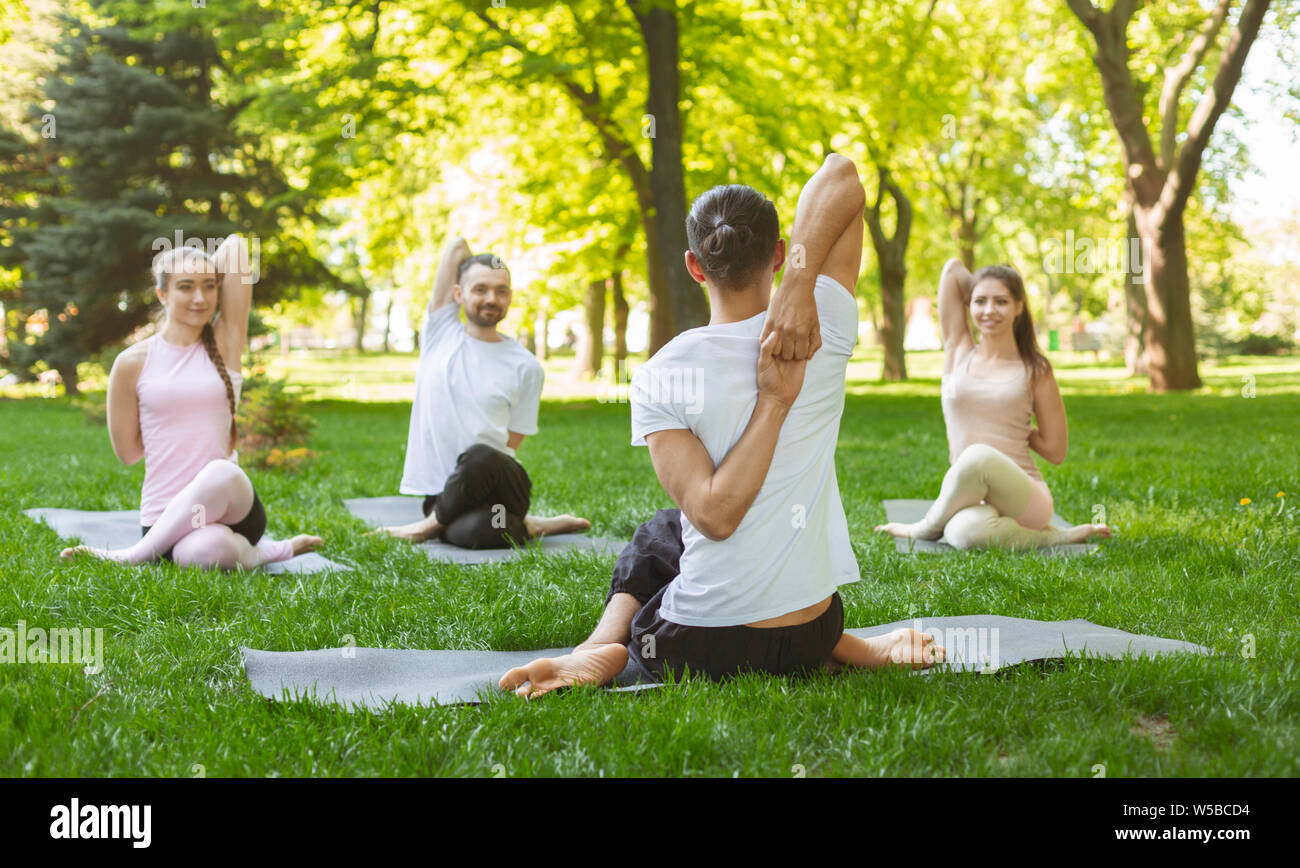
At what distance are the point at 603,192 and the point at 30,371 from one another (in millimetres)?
11916

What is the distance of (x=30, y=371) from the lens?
65.1ft

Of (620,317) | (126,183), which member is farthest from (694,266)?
(620,317)

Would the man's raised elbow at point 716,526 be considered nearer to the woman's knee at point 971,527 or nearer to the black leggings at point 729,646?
the black leggings at point 729,646

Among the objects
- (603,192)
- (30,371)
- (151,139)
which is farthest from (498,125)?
(30,371)

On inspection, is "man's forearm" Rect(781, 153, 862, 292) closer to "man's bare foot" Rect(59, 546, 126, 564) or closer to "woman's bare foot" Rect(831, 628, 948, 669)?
"woman's bare foot" Rect(831, 628, 948, 669)

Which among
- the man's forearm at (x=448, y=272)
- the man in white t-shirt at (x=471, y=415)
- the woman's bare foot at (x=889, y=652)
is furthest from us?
the man's forearm at (x=448, y=272)

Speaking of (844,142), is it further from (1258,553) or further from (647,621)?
(647,621)

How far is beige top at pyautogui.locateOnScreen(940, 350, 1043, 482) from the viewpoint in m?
5.79

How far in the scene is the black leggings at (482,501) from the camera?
5.84 metres

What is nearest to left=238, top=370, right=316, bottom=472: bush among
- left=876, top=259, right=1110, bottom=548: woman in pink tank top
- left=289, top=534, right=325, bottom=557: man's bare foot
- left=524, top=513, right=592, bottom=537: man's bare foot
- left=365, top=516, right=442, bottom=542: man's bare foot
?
left=365, top=516, right=442, bottom=542: man's bare foot

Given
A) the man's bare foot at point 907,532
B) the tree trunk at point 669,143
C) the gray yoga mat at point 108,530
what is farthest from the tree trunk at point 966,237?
the gray yoga mat at point 108,530

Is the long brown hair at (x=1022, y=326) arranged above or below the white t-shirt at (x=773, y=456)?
above

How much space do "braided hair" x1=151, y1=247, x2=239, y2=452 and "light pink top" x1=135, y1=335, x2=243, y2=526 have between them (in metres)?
0.03

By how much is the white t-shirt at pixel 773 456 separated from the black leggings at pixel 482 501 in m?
2.91
